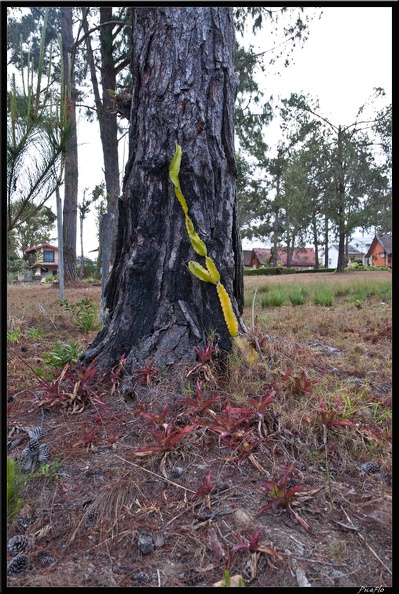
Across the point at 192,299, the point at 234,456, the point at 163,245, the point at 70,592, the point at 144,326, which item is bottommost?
the point at 70,592

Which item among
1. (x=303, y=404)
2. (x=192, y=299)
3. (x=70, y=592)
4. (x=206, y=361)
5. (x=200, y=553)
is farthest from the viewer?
(x=192, y=299)

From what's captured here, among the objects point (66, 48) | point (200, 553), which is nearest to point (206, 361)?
point (200, 553)

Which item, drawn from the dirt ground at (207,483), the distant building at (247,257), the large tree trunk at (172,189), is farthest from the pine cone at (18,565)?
the distant building at (247,257)

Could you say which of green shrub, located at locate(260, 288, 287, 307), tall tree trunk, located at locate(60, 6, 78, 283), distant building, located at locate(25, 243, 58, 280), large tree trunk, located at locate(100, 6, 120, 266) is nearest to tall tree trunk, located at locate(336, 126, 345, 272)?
tall tree trunk, located at locate(60, 6, 78, 283)

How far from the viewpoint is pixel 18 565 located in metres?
1.00

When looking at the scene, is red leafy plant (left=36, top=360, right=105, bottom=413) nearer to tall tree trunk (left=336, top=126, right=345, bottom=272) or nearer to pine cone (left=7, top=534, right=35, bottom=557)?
pine cone (left=7, top=534, right=35, bottom=557)

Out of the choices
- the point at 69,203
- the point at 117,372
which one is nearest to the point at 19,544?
the point at 117,372

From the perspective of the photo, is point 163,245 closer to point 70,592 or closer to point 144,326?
point 144,326

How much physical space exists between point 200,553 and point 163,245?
133 centimetres

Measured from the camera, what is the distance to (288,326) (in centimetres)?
327

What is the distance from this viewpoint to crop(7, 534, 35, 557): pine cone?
1.04 metres

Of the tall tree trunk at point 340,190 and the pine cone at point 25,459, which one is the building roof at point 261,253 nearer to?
the tall tree trunk at point 340,190

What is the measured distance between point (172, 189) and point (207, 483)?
4.46ft

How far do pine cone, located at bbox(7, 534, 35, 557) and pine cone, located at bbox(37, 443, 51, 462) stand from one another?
0.33 m
